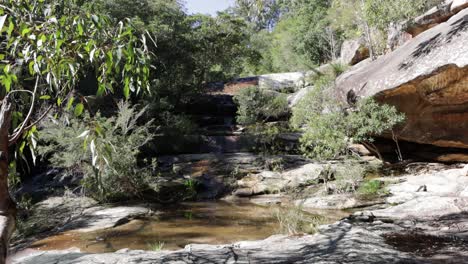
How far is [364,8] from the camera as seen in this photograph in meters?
14.5

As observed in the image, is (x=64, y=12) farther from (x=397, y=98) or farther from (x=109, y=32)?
(x=397, y=98)

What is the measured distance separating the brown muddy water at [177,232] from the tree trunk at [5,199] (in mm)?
4286

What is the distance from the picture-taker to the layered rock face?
9375 millimetres

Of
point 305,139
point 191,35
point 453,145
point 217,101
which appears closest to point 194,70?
point 191,35

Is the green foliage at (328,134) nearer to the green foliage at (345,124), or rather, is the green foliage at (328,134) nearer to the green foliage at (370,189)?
the green foliage at (345,124)

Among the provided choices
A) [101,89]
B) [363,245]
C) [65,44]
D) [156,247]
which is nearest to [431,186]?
[363,245]

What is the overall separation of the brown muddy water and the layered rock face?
484 cm

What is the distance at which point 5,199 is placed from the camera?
2174 mm

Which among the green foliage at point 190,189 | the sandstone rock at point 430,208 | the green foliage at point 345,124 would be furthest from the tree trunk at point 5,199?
the green foliage at point 345,124

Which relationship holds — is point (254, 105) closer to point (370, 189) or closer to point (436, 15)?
point (436, 15)

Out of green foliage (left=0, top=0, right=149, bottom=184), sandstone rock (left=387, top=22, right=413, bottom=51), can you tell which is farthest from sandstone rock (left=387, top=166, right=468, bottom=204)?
green foliage (left=0, top=0, right=149, bottom=184)

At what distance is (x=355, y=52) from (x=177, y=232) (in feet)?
51.6

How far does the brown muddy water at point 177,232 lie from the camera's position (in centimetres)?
710

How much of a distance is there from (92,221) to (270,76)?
60.7 ft
